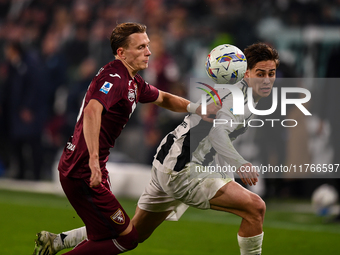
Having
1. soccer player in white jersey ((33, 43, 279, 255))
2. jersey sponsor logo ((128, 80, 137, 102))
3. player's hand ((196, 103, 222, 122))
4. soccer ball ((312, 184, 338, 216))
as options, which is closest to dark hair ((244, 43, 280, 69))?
soccer player in white jersey ((33, 43, 279, 255))

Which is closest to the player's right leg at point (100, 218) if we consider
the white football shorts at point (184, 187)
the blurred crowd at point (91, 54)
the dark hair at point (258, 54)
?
the white football shorts at point (184, 187)

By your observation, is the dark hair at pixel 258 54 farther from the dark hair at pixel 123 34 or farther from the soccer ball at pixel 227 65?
the dark hair at pixel 123 34

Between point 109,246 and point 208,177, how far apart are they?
97 centimetres

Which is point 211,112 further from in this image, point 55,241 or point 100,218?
point 55,241

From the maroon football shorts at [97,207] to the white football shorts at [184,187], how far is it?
55 centimetres

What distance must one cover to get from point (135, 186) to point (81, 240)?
5.09 meters

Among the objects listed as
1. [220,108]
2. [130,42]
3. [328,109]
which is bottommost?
[328,109]

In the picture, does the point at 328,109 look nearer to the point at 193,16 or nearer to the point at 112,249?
the point at 193,16

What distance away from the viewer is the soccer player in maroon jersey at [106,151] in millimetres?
4410

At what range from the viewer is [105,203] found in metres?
4.46

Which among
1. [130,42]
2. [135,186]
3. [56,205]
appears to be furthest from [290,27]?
[130,42]

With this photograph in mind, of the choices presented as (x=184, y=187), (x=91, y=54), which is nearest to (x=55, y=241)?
(x=184, y=187)

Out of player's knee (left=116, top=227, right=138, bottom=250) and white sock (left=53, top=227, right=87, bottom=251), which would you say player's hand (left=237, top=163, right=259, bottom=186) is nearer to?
player's knee (left=116, top=227, right=138, bottom=250)

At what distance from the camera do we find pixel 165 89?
9281 mm
